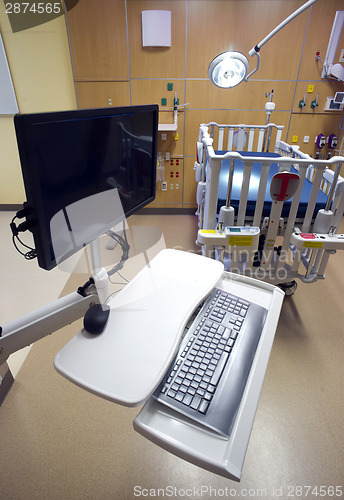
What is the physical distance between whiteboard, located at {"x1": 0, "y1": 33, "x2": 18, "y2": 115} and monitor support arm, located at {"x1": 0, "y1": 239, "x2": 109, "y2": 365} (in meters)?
3.36

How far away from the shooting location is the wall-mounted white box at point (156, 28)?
9.31 ft

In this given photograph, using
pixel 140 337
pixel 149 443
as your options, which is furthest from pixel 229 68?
pixel 149 443

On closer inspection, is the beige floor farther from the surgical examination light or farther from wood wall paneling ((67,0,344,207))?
wood wall paneling ((67,0,344,207))

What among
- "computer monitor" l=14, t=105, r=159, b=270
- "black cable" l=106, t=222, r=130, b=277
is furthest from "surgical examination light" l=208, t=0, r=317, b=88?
"black cable" l=106, t=222, r=130, b=277

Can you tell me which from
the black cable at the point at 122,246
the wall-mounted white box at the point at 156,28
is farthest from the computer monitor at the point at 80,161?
the wall-mounted white box at the point at 156,28

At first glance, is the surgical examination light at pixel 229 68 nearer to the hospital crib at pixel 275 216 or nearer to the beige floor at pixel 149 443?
the hospital crib at pixel 275 216

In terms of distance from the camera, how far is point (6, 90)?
3223 millimetres

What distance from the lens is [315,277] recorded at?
1.77 metres

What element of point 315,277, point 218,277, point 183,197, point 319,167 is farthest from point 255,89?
point 218,277

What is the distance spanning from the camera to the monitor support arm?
2.23 ft

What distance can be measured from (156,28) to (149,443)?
11.6ft

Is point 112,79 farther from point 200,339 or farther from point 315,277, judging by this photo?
point 200,339

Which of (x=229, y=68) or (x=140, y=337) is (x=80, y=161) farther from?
(x=229, y=68)

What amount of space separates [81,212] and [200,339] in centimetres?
51
